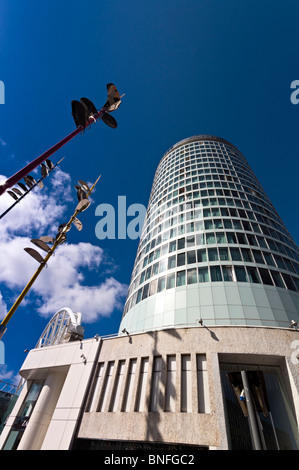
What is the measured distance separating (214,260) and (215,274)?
1992 millimetres

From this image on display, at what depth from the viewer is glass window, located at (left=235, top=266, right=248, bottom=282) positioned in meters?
23.3

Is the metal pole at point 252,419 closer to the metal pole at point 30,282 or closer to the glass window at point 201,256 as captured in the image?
the metal pole at point 30,282

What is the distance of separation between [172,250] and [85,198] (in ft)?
61.4

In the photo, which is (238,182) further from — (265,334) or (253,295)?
(265,334)

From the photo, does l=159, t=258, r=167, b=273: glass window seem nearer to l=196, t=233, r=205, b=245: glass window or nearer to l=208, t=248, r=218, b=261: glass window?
l=196, t=233, r=205, b=245: glass window

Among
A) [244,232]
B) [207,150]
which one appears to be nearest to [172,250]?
[244,232]

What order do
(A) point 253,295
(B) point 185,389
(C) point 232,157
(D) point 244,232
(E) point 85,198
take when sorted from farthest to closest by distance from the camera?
(C) point 232,157, (D) point 244,232, (A) point 253,295, (B) point 185,389, (E) point 85,198

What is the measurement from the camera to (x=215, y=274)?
78.9ft

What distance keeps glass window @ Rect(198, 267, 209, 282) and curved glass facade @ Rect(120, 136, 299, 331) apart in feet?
0.24

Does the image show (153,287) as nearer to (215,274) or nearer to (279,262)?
(215,274)

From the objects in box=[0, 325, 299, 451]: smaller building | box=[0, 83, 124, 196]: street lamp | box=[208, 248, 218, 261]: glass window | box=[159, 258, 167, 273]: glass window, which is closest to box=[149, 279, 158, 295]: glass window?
box=[159, 258, 167, 273]: glass window

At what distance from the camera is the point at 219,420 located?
13.0m

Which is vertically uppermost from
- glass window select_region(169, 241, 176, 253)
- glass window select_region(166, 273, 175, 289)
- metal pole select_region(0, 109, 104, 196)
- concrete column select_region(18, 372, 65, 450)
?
glass window select_region(169, 241, 176, 253)

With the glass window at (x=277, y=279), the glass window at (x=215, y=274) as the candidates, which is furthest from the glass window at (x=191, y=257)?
the glass window at (x=277, y=279)
